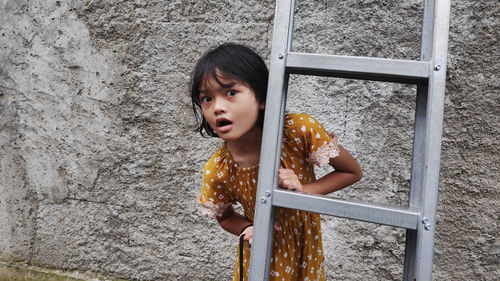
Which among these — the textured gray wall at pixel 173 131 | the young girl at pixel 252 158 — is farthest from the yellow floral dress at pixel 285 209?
the textured gray wall at pixel 173 131

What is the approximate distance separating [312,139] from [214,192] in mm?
369

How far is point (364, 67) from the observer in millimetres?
861

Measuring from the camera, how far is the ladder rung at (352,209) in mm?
827

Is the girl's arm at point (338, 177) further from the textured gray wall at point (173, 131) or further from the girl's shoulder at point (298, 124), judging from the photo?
the textured gray wall at point (173, 131)

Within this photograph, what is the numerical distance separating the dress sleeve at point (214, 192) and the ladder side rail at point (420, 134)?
58 centimetres

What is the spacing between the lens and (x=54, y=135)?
231 cm

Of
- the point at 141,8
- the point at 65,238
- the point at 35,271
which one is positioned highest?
the point at 141,8

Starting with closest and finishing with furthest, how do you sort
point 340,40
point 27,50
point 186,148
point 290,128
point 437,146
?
point 437,146 < point 290,128 < point 340,40 < point 186,148 < point 27,50

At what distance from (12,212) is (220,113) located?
6.56 feet

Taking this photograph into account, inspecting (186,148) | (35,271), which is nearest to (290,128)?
(186,148)

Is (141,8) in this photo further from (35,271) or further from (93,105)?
(35,271)

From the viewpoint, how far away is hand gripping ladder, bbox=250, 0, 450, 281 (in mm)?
823

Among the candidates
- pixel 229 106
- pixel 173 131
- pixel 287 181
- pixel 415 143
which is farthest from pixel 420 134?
pixel 173 131

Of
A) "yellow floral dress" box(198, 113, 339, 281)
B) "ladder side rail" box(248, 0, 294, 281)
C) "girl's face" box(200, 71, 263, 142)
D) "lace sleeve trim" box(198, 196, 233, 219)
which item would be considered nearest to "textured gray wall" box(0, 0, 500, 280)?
"yellow floral dress" box(198, 113, 339, 281)
